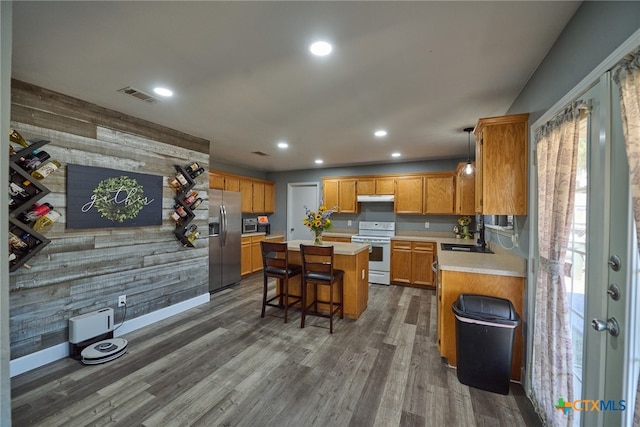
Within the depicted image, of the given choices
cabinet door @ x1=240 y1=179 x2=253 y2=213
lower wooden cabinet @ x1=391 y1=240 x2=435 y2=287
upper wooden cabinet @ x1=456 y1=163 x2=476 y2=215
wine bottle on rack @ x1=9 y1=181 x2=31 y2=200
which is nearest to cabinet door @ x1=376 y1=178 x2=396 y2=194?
lower wooden cabinet @ x1=391 y1=240 x2=435 y2=287

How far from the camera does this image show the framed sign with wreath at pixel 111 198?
254 centimetres

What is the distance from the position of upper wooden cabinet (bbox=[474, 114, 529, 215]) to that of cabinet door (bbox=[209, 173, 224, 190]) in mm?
4341

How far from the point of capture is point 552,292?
153 centimetres

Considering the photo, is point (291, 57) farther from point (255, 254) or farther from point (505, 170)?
point (255, 254)

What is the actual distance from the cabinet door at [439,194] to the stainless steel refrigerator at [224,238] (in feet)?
12.2

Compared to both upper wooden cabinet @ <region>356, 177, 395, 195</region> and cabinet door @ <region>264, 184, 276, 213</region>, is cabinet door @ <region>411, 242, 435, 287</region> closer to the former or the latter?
upper wooden cabinet @ <region>356, 177, 395, 195</region>

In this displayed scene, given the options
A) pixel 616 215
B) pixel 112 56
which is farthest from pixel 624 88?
pixel 112 56

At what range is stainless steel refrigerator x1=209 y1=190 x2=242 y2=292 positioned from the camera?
14.3 feet

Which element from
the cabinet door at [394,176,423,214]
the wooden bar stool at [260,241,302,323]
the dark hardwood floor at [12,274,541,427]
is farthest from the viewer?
the cabinet door at [394,176,423,214]

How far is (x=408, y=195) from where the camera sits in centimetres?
534

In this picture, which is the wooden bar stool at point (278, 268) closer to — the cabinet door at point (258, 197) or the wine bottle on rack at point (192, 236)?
the wine bottle on rack at point (192, 236)

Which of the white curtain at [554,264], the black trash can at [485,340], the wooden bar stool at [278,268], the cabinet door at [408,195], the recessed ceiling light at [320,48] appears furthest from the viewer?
the cabinet door at [408,195]

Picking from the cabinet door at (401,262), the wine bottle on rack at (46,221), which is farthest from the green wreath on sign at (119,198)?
the cabinet door at (401,262)

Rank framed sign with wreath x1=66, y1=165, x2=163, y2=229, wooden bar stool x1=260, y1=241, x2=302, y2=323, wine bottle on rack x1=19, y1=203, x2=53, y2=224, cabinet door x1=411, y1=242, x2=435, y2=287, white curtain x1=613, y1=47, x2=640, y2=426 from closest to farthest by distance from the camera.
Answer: white curtain x1=613, y1=47, x2=640, y2=426
wine bottle on rack x1=19, y1=203, x2=53, y2=224
framed sign with wreath x1=66, y1=165, x2=163, y2=229
wooden bar stool x1=260, y1=241, x2=302, y2=323
cabinet door x1=411, y1=242, x2=435, y2=287
